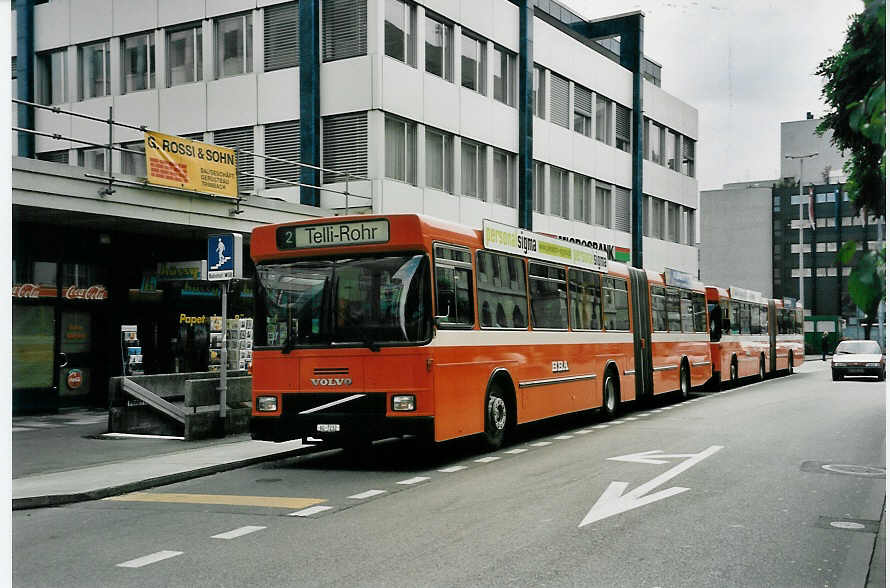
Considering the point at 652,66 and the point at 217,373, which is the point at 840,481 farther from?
the point at 652,66

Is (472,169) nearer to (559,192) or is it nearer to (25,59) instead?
(559,192)

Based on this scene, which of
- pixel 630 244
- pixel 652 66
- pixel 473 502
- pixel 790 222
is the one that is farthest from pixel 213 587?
pixel 790 222

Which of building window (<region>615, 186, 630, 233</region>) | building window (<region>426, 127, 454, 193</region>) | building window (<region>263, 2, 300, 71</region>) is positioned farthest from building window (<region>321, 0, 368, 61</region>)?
building window (<region>615, 186, 630, 233</region>)

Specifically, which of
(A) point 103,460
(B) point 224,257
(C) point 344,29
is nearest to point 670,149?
(C) point 344,29

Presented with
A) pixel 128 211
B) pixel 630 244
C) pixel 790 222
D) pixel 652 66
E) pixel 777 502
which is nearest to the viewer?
pixel 777 502

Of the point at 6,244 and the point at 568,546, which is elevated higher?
the point at 6,244

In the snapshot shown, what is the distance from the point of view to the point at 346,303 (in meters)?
12.1

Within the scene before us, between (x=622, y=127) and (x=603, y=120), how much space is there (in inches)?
76.1

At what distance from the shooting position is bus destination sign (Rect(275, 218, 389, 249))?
39.6 ft

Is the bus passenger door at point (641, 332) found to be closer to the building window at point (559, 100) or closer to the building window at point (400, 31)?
the building window at point (400, 31)

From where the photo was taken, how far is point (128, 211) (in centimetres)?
1780

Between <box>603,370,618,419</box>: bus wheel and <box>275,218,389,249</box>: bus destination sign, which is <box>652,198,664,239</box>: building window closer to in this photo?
<box>603,370,618,419</box>: bus wheel

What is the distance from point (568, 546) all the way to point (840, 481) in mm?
4919

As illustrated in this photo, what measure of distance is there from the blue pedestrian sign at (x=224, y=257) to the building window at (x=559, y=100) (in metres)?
21.6
